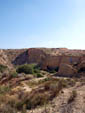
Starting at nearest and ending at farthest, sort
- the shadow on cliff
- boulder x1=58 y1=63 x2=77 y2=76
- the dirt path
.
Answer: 1. the dirt path
2. boulder x1=58 y1=63 x2=77 y2=76
3. the shadow on cliff

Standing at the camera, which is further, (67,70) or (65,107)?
(67,70)

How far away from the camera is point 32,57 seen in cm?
4222

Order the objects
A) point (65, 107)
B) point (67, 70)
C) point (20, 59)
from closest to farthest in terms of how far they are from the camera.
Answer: point (65, 107) < point (67, 70) < point (20, 59)

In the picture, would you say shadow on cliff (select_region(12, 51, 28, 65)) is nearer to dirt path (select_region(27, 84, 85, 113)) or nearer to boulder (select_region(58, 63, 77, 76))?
boulder (select_region(58, 63, 77, 76))

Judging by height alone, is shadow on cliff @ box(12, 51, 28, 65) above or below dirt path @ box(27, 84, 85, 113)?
below

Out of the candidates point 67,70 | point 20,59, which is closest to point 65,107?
point 67,70

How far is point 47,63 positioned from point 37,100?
2119cm

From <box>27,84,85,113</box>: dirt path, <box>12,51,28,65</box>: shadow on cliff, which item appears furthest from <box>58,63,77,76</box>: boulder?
<box>12,51,28,65</box>: shadow on cliff

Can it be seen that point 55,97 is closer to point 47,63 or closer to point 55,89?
point 55,89

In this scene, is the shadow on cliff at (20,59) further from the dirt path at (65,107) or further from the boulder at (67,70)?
the dirt path at (65,107)

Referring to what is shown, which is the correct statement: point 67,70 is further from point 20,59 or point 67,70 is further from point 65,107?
point 20,59

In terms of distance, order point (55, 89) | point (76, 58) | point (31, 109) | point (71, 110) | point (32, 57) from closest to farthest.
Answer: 1. point (71, 110)
2. point (31, 109)
3. point (55, 89)
4. point (76, 58)
5. point (32, 57)

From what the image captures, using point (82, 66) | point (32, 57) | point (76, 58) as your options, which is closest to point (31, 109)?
point (82, 66)

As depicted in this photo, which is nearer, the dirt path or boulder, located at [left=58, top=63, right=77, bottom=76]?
the dirt path
